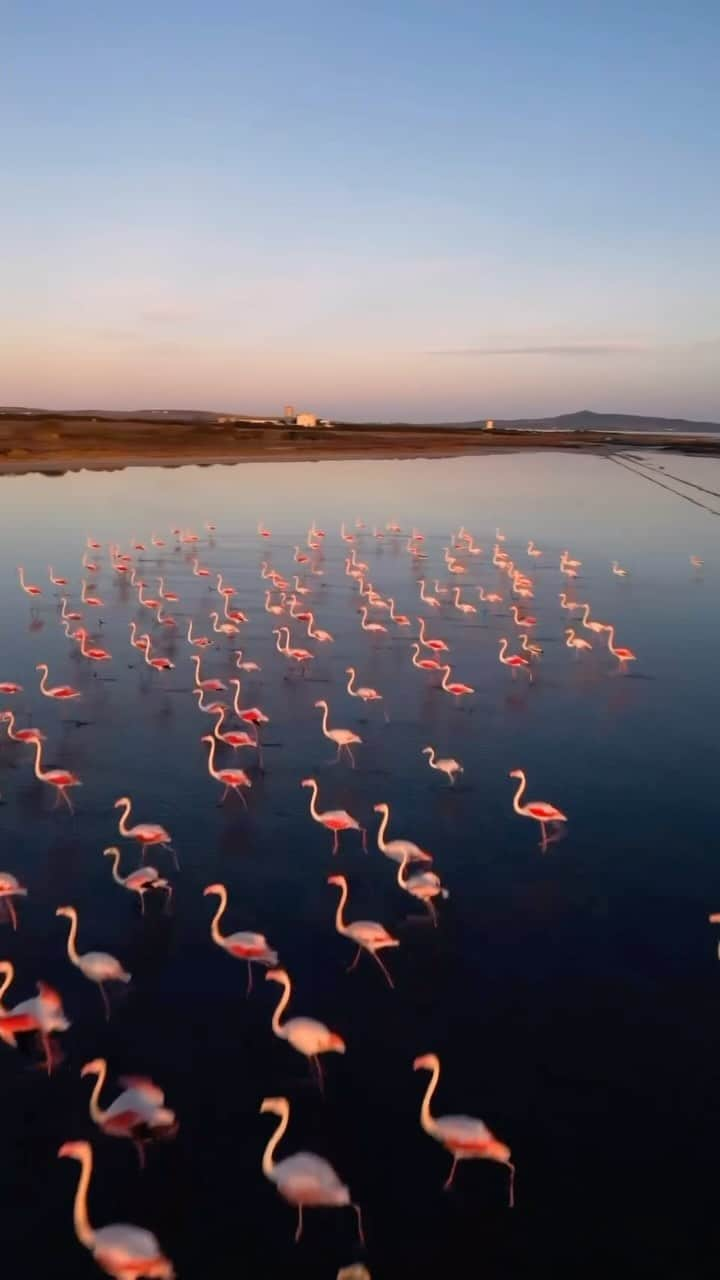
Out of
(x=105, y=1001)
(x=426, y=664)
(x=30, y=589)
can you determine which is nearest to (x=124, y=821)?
(x=105, y=1001)

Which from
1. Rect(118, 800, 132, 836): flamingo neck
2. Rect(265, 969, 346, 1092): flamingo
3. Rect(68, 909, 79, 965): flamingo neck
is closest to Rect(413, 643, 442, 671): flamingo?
Rect(118, 800, 132, 836): flamingo neck

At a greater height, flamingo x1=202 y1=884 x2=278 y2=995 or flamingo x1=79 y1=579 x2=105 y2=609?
flamingo x1=79 y1=579 x2=105 y2=609

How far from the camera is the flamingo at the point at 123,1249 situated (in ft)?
19.3

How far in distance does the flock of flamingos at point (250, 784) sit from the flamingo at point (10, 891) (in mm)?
34

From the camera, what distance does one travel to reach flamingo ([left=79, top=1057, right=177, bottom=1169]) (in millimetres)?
6980

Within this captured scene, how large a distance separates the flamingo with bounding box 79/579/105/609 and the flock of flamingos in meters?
0.08

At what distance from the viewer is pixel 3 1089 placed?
771 cm

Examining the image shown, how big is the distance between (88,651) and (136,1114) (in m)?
14.1

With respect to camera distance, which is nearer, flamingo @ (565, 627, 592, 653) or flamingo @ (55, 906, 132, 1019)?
flamingo @ (55, 906, 132, 1019)

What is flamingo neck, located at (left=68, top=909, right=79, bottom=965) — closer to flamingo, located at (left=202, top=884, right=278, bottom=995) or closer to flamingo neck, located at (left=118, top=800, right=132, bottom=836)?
flamingo, located at (left=202, top=884, right=278, bottom=995)

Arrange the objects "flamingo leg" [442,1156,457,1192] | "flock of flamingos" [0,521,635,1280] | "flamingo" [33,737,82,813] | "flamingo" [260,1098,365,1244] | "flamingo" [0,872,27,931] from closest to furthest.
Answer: "flamingo" [260,1098,365,1244] < "flock of flamingos" [0,521,635,1280] < "flamingo leg" [442,1156,457,1192] < "flamingo" [0,872,27,931] < "flamingo" [33,737,82,813]

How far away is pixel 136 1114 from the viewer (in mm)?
6996

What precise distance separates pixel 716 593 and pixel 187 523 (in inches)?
1041

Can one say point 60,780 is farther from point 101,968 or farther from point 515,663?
point 515,663
